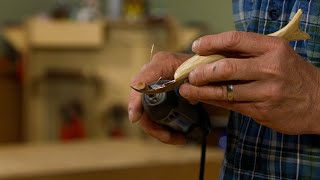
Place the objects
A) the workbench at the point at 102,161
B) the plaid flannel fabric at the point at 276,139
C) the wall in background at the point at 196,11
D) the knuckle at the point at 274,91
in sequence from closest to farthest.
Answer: the knuckle at the point at 274,91 < the plaid flannel fabric at the point at 276,139 < the workbench at the point at 102,161 < the wall in background at the point at 196,11

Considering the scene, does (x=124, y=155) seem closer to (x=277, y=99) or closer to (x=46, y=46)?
(x=46, y=46)

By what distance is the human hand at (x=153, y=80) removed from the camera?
72 cm

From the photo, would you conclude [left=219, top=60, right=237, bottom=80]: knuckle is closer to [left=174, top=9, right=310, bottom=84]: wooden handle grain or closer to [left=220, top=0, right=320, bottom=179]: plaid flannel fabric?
Result: [left=174, top=9, right=310, bottom=84]: wooden handle grain

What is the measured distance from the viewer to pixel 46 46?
10.7ft

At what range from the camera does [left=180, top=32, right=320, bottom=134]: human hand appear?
54 cm

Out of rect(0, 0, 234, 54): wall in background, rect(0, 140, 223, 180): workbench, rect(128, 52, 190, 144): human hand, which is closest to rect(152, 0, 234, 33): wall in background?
rect(0, 0, 234, 54): wall in background

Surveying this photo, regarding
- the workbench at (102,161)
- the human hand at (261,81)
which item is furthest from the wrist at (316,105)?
the workbench at (102,161)

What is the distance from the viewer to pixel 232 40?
56cm

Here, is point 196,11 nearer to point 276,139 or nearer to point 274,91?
point 276,139

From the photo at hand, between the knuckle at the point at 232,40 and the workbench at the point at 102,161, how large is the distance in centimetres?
116

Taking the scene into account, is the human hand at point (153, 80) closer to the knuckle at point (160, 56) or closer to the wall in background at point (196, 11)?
the knuckle at point (160, 56)

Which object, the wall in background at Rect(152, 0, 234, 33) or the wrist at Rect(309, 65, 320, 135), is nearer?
the wrist at Rect(309, 65, 320, 135)

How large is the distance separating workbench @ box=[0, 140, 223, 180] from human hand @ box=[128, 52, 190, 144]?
931mm

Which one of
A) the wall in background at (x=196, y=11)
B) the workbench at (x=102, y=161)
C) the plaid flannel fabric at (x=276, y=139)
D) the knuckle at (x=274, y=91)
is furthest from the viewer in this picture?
the wall in background at (x=196, y=11)
